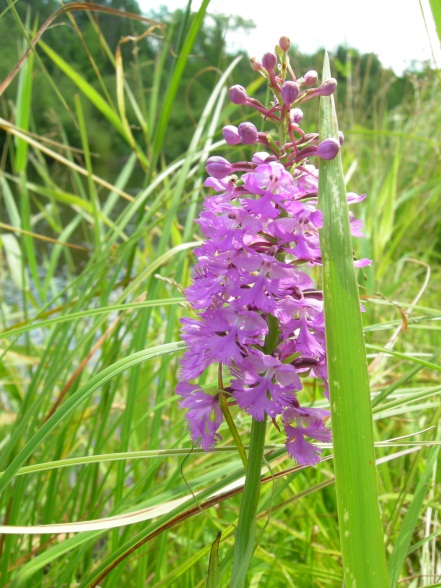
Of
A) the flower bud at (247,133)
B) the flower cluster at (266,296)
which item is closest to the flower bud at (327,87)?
the flower cluster at (266,296)

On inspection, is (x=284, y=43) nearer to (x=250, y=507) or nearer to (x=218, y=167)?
(x=218, y=167)

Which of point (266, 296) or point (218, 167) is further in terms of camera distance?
point (218, 167)

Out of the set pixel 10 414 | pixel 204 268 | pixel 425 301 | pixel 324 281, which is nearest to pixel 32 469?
pixel 204 268

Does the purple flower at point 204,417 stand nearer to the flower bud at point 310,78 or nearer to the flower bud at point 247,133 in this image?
the flower bud at point 247,133

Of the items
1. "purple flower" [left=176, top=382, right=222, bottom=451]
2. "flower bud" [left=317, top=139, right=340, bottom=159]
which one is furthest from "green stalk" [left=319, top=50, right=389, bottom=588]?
"purple flower" [left=176, top=382, right=222, bottom=451]

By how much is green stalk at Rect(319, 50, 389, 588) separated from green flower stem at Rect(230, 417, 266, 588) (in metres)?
0.19

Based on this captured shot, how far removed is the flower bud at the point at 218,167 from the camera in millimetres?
797

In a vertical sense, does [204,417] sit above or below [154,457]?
above

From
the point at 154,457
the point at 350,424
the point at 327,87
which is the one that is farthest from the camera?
the point at 154,457

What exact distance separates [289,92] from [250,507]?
1.55 ft

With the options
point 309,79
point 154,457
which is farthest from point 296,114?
point 154,457

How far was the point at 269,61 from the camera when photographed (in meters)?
0.79

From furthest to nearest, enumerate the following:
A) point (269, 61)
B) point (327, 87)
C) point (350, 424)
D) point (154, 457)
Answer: point (154, 457) → point (269, 61) → point (327, 87) → point (350, 424)

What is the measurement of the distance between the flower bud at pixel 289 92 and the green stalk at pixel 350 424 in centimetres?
25
